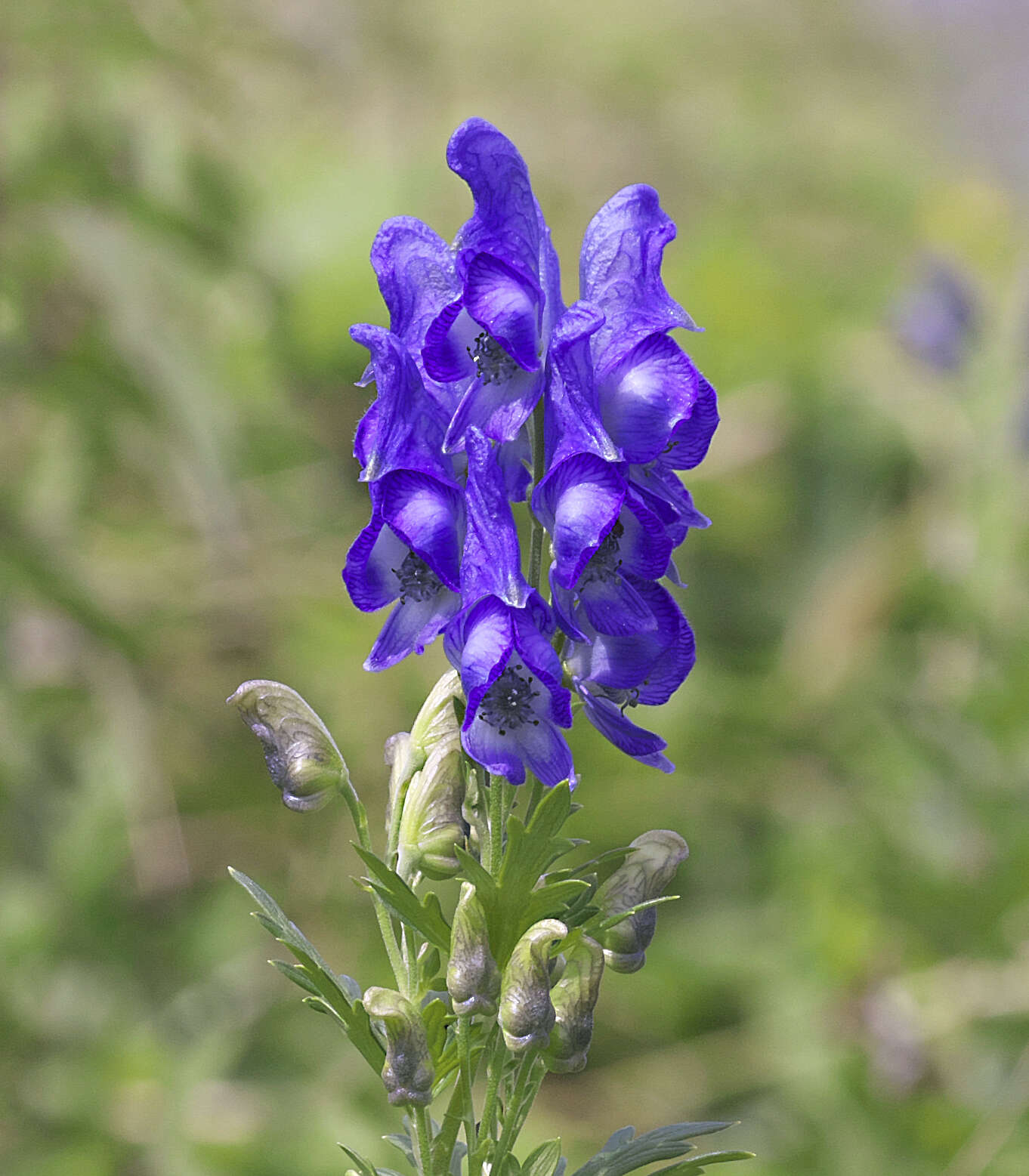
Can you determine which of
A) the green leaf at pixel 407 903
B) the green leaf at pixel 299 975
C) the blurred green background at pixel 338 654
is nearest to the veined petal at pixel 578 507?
the green leaf at pixel 407 903

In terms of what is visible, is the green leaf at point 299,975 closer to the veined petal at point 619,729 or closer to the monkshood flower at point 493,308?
the veined petal at point 619,729

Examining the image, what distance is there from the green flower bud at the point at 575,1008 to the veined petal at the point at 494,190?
0.50m

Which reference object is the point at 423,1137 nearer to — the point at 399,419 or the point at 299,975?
the point at 299,975

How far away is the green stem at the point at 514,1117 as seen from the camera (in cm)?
87

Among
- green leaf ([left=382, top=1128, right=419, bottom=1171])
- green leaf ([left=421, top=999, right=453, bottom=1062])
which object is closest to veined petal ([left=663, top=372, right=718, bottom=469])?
green leaf ([left=421, top=999, right=453, bottom=1062])

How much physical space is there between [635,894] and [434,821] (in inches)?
7.0

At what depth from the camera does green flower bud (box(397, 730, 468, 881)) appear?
0.85m

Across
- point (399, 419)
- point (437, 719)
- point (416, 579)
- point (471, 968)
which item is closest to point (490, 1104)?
point (471, 968)

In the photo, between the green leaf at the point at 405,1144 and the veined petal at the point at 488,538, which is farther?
the green leaf at the point at 405,1144

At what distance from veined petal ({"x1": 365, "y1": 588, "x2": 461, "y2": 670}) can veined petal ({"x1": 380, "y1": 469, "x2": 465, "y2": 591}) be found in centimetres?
3

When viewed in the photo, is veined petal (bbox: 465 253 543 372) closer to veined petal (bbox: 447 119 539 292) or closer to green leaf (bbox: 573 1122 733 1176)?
veined petal (bbox: 447 119 539 292)

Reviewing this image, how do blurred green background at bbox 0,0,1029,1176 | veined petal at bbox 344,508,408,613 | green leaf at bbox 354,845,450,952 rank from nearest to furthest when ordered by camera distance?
green leaf at bbox 354,845,450,952
veined petal at bbox 344,508,408,613
blurred green background at bbox 0,0,1029,1176

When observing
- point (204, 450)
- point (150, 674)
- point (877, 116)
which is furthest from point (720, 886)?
point (877, 116)

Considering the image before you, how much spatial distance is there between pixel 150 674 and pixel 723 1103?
1.83 meters
